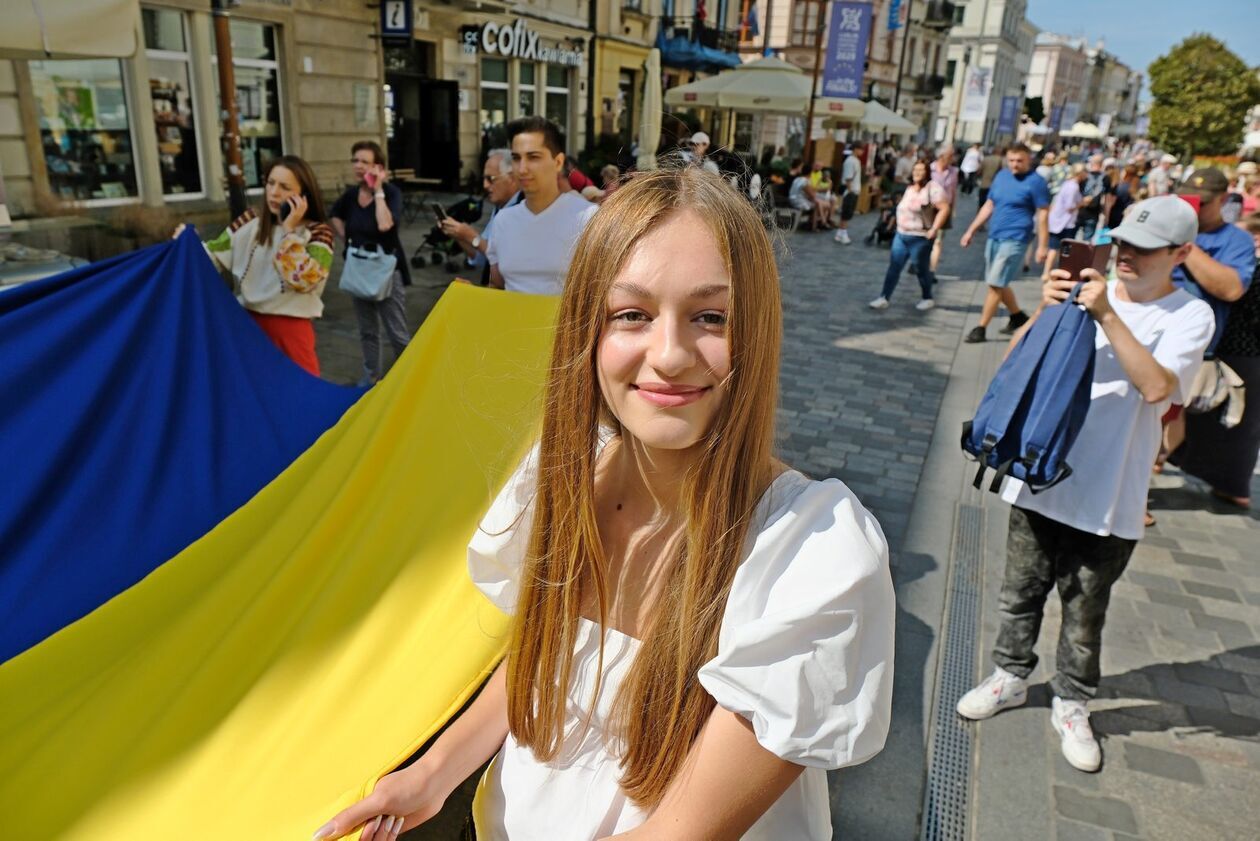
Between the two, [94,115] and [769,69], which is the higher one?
[769,69]

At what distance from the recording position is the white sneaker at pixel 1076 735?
9.83ft

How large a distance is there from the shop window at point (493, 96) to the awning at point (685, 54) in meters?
8.29

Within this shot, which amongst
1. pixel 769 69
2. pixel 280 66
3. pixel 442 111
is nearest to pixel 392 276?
pixel 280 66

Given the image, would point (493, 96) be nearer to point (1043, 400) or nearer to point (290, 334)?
point (290, 334)

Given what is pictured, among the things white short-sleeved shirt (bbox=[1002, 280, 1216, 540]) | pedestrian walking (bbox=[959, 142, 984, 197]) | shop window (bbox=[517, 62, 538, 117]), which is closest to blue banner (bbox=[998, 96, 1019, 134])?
pedestrian walking (bbox=[959, 142, 984, 197])

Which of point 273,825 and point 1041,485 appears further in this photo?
point 1041,485

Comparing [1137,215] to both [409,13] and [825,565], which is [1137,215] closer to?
[825,565]

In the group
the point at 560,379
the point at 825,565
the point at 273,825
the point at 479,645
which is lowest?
the point at 273,825

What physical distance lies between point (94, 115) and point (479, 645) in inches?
452

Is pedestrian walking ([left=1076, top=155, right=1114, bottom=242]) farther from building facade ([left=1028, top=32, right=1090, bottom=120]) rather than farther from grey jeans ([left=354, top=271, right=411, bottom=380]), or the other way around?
building facade ([left=1028, top=32, right=1090, bottom=120])

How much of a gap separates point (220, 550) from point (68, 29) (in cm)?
411

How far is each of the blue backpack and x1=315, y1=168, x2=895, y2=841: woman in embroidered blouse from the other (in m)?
1.84

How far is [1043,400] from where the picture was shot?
279cm

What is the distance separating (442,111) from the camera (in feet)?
56.7
